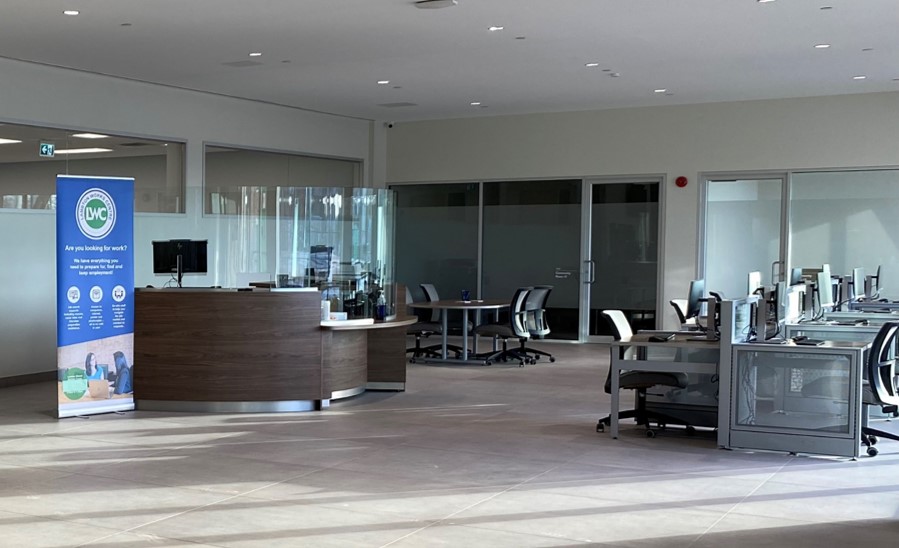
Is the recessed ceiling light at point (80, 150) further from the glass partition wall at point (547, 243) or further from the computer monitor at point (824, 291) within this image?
the computer monitor at point (824, 291)

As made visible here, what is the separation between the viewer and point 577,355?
43.5ft

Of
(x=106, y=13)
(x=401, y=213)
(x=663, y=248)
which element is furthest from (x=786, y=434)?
(x=401, y=213)

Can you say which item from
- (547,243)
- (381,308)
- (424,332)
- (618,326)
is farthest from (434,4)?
(547,243)

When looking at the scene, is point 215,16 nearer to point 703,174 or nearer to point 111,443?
point 111,443

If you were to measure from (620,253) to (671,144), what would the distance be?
5.68ft

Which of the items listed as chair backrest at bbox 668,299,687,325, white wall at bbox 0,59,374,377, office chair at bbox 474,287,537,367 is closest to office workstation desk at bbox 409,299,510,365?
office chair at bbox 474,287,537,367

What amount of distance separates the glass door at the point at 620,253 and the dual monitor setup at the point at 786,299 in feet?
6.59

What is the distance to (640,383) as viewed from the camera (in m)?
7.34

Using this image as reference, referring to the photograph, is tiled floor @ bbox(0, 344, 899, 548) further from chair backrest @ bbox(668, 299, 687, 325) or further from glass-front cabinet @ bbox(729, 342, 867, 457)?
chair backrest @ bbox(668, 299, 687, 325)

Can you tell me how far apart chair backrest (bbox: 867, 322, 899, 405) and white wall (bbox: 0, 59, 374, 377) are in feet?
17.9

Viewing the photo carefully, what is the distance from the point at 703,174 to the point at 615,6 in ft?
19.7

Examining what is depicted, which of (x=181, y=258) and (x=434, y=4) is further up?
(x=434, y=4)

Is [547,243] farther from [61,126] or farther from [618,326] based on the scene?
[618,326]

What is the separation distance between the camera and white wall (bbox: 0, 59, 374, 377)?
10.2 m
